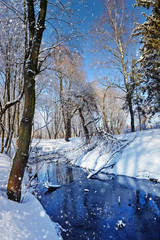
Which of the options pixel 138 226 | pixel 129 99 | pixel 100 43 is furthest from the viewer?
pixel 100 43

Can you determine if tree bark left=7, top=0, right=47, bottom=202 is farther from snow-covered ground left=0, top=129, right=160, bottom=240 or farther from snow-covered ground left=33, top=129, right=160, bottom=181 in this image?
snow-covered ground left=33, top=129, right=160, bottom=181

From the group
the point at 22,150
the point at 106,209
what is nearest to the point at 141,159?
the point at 106,209

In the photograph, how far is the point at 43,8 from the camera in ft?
9.55

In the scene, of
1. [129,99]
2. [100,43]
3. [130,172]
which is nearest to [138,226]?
[130,172]

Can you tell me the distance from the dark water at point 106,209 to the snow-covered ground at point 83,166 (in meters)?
0.72

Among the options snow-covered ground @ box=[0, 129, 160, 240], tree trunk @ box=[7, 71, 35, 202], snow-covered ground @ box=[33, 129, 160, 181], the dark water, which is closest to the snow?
snow-covered ground @ box=[0, 129, 160, 240]

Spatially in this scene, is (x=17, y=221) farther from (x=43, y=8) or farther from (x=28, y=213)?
(x=43, y=8)

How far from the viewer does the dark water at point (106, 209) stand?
3043 mm

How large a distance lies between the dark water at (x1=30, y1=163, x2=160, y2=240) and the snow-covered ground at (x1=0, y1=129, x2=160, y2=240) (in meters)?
0.72

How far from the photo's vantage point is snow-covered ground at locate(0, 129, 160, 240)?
1854mm

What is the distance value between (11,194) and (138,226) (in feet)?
9.93

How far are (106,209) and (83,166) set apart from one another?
5779 mm

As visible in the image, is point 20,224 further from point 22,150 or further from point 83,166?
point 83,166

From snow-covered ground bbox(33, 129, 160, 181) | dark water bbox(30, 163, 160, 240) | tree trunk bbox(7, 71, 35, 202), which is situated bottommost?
dark water bbox(30, 163, 160, 240)
